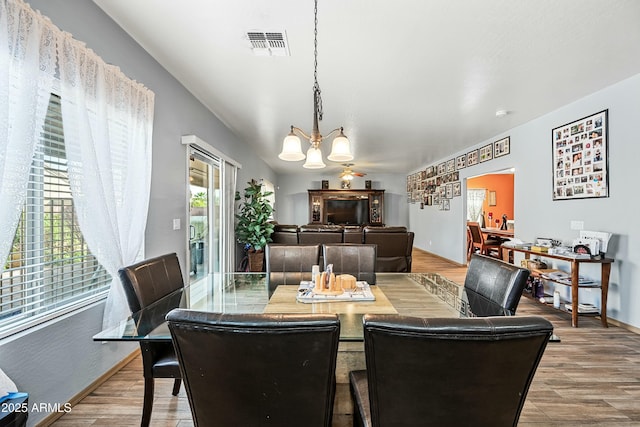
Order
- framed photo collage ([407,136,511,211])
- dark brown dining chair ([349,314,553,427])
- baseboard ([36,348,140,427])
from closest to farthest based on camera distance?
dark brown dining chair ([349,314,553,427]) < baseboard ([36,348,140,427]) < framed photo collage ([407,136,511,211])

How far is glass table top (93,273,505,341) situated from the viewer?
1.36 metres

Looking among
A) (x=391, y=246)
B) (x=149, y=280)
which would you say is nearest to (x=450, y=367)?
(x=149, y=280)

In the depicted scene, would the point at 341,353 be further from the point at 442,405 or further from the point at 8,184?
the point at 8,184

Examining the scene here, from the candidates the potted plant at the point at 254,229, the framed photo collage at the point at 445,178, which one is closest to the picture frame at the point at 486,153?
the framed photo collage at the point at 445,178

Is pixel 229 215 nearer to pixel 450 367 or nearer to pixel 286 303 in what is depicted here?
pixel 286 303

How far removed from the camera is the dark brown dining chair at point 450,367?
2.68 feet

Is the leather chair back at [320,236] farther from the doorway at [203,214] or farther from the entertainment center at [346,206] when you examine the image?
the entertainment center at [346,206]

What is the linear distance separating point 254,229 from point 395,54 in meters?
3.35

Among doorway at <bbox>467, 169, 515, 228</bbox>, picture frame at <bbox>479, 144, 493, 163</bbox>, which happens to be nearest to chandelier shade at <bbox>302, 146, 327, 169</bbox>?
picture frame at <bbox>479, 144, 493, 163</bbox>

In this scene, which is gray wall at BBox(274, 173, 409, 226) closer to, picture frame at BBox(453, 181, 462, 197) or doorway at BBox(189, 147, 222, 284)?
picture frame at BBox(453, 181, 462, 197)

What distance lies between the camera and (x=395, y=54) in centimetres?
253

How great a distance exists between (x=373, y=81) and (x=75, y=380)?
332 cm

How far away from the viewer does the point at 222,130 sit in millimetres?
4590

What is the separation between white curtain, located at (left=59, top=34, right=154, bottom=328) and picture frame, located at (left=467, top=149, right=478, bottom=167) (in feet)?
18.2
